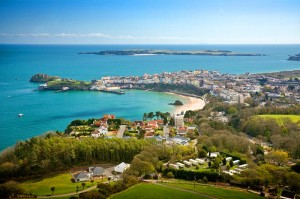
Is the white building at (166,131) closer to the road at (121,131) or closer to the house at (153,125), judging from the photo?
the house at (153,125)

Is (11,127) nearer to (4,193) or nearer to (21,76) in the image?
(4,193)

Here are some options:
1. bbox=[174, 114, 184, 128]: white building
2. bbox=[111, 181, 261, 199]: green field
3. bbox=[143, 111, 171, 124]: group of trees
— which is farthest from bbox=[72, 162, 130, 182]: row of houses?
bbox=[143, 111, 171, 124]: group of trees

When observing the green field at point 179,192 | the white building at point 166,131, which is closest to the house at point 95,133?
the white building at point 166,131

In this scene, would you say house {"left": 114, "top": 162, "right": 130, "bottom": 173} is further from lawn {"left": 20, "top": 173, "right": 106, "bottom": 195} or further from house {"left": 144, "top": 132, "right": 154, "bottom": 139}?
house {"left": 144, "top": 132, "right": 154, "bottom": 139}

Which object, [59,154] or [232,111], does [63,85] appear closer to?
[232,111]

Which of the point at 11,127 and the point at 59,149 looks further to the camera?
the point at 11,127

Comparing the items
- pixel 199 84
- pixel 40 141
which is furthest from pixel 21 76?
pixel 40 141
